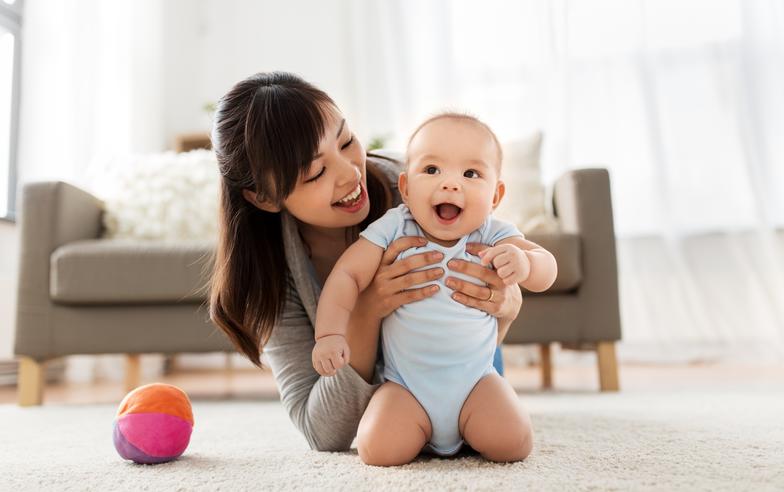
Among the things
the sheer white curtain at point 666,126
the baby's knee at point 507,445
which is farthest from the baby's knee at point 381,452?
the sheer white curtain at point 666,126

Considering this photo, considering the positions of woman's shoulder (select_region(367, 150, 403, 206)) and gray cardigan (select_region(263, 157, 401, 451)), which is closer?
gray cardigan (select_region(263, 157, 401, 451))

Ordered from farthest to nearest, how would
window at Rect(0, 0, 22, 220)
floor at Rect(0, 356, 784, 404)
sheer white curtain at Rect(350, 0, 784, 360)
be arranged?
sheer white curtain at Rect(350, 0, 784, 360)
window at Rect(0, 0, 22, 220)
floor at Rect(0, 356, 784, 404)

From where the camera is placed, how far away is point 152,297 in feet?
6.20

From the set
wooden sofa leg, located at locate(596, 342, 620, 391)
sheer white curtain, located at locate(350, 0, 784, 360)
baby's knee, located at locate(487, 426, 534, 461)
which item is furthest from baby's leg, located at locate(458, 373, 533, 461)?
sheer white curtain, located at locate(350, 0, 784, 360)

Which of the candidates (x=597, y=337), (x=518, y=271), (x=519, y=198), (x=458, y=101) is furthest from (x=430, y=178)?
(x=458, y=101)

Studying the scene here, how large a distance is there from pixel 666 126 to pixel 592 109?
342mm

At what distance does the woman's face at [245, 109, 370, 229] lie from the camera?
98 cm

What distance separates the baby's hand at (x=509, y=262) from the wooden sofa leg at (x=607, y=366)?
1202 mm

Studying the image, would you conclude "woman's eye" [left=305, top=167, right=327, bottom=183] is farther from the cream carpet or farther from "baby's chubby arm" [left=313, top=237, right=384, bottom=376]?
the cream carpet

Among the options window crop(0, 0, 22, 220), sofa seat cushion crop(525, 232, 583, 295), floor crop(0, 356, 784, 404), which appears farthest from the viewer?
window crop(0, 0, 22, 220)

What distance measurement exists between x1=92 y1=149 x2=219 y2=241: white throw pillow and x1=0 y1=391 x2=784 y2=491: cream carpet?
32.3 inches

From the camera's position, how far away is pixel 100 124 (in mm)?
3115

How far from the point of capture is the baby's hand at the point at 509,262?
0.85 meters

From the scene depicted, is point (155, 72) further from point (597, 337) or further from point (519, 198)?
point (597, 337)
